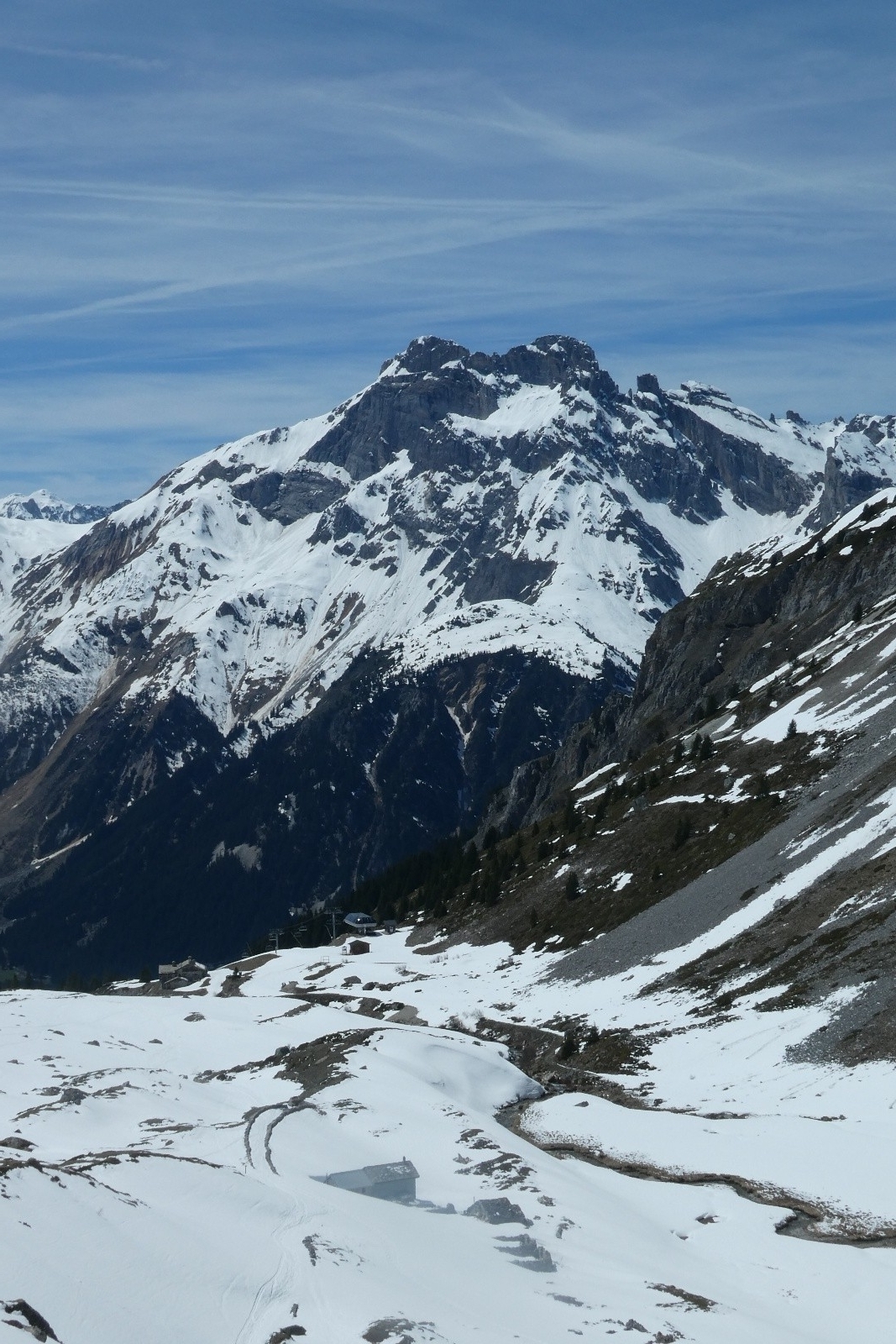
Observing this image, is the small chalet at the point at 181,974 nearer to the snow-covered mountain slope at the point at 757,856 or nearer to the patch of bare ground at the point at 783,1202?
the snow-covered mountain slope at the point at 757,856

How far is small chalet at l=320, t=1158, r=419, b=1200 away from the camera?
4928cm

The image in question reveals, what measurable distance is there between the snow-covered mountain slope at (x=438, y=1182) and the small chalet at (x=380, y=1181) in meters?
0.85

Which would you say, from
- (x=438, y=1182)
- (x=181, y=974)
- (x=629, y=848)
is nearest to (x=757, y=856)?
(x=629, y=848)

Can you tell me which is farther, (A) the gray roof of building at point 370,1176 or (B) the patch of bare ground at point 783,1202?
(A) the gray roof of building at point 370,1176

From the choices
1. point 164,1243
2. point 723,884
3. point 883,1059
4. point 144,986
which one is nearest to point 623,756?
point 144,986

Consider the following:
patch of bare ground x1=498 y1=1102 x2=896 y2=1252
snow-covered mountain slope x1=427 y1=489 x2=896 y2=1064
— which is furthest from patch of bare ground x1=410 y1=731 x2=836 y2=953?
patch of bare ground x1=498 y1=1102 x2=896 y2=1252

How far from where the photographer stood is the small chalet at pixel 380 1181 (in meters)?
49.3

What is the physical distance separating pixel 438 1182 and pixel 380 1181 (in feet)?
12.6

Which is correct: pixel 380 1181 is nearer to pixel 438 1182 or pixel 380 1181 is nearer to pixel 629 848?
pixel 438 1182

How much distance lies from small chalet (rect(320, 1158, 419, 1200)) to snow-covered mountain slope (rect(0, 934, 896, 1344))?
0.85m

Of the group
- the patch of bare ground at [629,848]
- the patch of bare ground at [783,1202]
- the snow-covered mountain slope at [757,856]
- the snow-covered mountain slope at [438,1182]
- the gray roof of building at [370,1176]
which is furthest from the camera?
the patch of bare ground at [629,848]

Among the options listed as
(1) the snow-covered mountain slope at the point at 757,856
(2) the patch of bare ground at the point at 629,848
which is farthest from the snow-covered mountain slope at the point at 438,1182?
(2) the patch of bare ground at the point at 629,848

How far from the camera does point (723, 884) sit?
100750 millimetres

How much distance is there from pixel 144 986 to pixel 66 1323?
12326 centimetres
